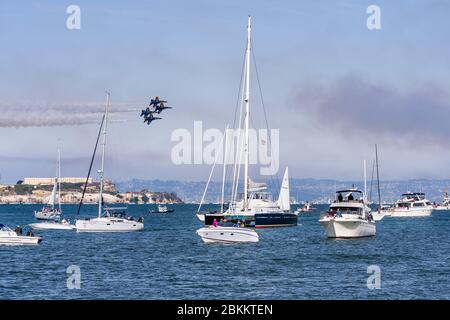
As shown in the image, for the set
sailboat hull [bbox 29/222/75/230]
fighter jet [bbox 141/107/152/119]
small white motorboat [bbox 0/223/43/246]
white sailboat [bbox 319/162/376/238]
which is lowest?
sailboat hull [bbox 29/222/75/230]

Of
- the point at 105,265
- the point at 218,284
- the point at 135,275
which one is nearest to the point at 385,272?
the point at 218,284

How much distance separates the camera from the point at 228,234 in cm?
7875

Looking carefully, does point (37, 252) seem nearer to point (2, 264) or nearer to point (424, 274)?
point (2, 264)

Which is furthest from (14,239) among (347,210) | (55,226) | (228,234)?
(55,226)

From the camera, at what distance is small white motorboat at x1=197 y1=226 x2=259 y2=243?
7881 centimetres

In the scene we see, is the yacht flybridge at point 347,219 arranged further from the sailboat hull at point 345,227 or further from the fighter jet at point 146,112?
the fighter jet at point 146,112

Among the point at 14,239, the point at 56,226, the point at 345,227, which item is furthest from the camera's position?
the point at 56,226

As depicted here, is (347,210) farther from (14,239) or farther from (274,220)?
(274,220)

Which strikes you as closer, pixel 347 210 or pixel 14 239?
pixel 14 239

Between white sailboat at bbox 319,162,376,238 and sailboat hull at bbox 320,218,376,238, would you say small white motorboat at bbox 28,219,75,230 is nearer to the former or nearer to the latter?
sailboat hull at bbox 320,218,376,238

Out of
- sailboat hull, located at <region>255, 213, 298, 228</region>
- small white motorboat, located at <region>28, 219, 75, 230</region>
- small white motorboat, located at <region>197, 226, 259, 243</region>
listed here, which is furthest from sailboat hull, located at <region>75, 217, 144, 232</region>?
small white motorboat, located at <region>197, 226, 259, 243</region>

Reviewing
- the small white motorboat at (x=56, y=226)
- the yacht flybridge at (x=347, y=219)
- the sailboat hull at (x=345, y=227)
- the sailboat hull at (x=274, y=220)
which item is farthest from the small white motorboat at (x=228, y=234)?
the small white motorboat at (x=56, y=226)

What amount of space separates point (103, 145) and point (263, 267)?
62.4 meters

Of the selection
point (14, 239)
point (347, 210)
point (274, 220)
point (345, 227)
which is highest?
point (347, 210)
